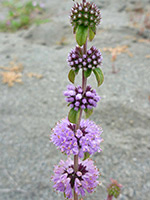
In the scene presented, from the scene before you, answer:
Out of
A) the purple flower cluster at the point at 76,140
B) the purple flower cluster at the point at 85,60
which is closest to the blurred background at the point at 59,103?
the purple flower cluster at the point at 76,140

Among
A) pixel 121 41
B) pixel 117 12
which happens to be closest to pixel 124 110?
pixel 121 41

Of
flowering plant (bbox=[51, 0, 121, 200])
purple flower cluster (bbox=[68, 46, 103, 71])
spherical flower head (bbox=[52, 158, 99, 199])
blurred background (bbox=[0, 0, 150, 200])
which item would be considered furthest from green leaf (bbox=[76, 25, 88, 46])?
blurred background (bbox=[0, 0, 150, 200])

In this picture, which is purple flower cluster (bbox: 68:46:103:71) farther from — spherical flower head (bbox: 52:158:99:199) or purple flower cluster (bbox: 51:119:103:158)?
spherical flower head (bbox: 52:158:99:199)

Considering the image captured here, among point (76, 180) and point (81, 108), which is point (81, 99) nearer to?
point (81, 108)

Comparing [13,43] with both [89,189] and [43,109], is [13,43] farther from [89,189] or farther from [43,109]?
[89,189]

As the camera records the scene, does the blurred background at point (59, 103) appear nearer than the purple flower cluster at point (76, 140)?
No

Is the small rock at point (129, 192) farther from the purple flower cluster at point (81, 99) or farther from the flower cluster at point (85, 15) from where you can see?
the flower cluster at point (85, 15)
